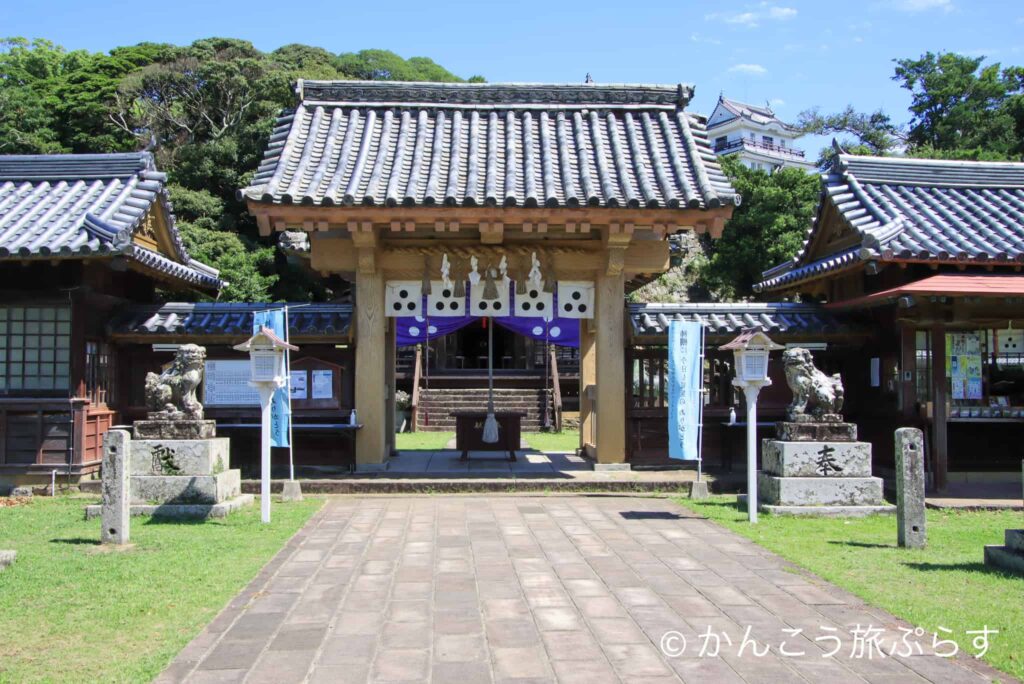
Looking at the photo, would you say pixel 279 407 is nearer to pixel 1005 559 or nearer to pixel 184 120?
pixel 1005 559

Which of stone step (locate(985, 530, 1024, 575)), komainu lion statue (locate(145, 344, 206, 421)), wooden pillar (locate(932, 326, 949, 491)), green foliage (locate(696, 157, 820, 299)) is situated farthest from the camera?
green foliage (locate(696, 157, 820, 299))

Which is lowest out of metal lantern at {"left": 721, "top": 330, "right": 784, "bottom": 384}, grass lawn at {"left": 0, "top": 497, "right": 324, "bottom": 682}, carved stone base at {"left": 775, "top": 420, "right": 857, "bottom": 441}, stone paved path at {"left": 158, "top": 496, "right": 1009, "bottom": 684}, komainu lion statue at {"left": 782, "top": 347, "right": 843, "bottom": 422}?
stone paved path at {"left": 158, "top": 496, "right": 1009, "bottom": 684}

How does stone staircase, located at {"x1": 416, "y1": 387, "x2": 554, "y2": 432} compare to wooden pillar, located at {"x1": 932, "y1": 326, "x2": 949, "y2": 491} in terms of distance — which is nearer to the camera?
wooden pillar, located at {"x1": 932, "y1": 326, "x2": 949, "y2": 491}

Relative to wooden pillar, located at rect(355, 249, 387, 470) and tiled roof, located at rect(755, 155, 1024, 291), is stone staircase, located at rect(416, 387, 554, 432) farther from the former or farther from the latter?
wooden pillar, located at rect(355, 249, 387, 470)

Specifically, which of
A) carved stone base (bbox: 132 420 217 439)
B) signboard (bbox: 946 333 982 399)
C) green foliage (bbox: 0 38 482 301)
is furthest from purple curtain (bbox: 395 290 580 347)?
green foliage (bbox: 0 38 482 301)

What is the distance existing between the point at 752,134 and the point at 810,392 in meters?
75.4

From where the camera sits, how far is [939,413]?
12.2m

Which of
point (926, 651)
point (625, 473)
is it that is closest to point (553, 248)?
point (625, 473)

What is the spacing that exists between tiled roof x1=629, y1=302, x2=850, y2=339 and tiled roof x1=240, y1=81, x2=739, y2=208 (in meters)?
2.15

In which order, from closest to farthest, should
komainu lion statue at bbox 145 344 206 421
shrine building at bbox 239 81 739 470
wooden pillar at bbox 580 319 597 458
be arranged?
komainu lion statue at bbox 145 344 206 421, shrine building at bbox 239 81 739 470, wooden pillar at bbox 580 319 597 458

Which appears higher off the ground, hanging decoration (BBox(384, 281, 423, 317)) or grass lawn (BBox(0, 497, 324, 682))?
hanging decoration (BBox(384, 281, 423, 317))

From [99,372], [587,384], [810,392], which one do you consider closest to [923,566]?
[810,392]

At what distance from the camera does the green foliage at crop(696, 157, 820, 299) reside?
35906 millimetres

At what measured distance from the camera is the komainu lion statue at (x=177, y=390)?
10.8m
